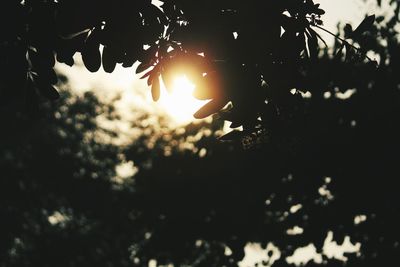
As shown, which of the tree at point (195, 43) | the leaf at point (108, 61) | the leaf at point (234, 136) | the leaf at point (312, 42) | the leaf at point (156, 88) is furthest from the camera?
the leaf at point (156, 88)

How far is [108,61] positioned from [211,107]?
2.92 ft

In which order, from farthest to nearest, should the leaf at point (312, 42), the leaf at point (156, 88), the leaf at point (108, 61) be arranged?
the leaf at point (156, 88)
the leaf at point (108, 61)
the leaf at point (312, 42)

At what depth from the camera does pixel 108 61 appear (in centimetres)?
264

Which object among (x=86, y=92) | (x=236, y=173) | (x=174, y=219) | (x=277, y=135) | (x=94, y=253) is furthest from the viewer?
(x=86, y=92)

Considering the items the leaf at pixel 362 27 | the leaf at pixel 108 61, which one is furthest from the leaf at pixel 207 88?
the leaf at pixel 362 27

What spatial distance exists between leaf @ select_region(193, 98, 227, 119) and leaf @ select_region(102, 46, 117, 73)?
0.76 meters

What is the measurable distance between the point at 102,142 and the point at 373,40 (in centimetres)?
1577

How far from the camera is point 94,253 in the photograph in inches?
682

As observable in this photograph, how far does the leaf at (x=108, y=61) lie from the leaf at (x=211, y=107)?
0.76 metres

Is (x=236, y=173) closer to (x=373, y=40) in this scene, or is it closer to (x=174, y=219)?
(x=174, y=219)

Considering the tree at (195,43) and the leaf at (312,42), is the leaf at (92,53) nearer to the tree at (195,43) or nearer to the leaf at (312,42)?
the tree at (195,43)

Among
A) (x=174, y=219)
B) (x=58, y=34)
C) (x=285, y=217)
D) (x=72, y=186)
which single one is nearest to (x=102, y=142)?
(x=72, y=186)

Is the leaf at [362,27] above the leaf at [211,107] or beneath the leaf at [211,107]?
above

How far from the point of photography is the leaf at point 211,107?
2.38m
